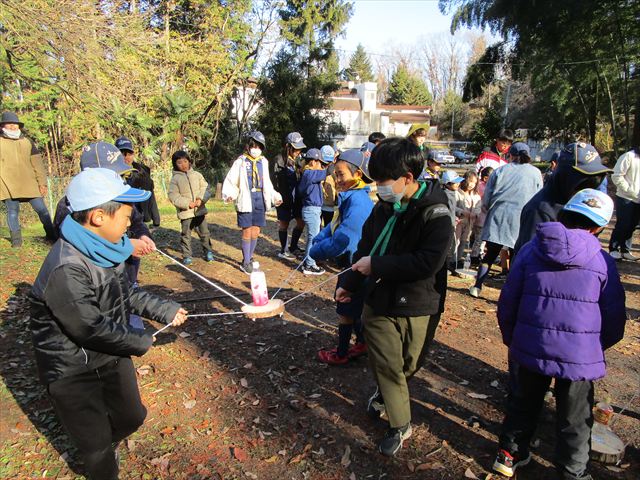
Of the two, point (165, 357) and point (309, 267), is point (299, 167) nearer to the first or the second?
point (309, 267)

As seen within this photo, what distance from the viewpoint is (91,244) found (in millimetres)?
2291

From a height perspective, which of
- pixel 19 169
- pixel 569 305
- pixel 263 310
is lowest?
pixel 263 310

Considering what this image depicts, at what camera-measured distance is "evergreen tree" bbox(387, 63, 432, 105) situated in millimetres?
80963

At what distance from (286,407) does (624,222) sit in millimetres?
7374

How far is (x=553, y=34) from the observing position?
2102cm

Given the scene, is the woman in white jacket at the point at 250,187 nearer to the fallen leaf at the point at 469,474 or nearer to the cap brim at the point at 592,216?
the fallen leaf at the point at 469,474

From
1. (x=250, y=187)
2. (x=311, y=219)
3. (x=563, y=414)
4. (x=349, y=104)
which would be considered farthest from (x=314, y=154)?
(x=349, y=104)

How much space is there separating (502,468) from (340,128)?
70.3 feet

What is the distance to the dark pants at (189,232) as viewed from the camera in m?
7.31

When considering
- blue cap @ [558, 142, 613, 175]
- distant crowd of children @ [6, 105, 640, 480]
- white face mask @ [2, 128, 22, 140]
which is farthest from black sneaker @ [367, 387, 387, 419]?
white face mask @ [2, 128, 22, 140]

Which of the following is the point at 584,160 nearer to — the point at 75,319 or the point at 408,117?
the point at 75,319

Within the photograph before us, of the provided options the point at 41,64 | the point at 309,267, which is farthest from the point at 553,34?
the point at 41,64

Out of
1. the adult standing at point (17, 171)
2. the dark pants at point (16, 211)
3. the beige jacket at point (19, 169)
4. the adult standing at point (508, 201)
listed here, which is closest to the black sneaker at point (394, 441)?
the adult standing at point (508, 201)

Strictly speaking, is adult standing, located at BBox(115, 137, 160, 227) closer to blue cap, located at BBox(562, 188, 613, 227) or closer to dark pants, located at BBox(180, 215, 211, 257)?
dark pants, located at BBox(180, 215, 211, 257)
